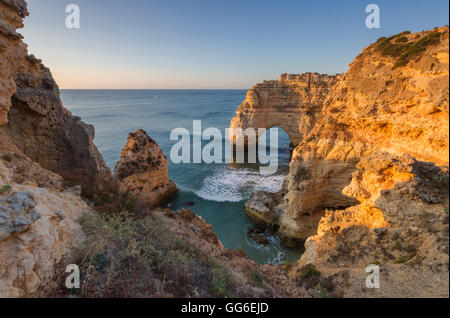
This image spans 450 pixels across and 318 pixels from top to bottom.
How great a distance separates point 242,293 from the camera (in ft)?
14.1

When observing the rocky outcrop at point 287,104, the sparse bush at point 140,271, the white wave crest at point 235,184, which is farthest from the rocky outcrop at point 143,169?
the rocky outcrop at point 287,104

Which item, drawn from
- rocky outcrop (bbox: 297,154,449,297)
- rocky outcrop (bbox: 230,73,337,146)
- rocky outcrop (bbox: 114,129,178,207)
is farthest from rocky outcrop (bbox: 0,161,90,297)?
rocky outcrop (bbox: 230,73,337,146)

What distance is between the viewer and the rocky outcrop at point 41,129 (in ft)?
22.5

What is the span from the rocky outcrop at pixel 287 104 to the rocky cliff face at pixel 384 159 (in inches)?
716

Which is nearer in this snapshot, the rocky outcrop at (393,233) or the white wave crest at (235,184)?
the rocky outcrop at (393,233)

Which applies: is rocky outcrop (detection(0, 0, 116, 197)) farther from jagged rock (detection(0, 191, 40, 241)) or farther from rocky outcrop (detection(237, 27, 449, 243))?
rocky outcrop (detection(237, 27, 449, 243))

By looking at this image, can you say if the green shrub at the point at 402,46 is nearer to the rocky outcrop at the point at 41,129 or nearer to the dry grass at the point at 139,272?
the dry grass at the point at 139,272

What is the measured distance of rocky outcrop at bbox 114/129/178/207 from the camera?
14.3m

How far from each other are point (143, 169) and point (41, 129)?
7120 millimetres

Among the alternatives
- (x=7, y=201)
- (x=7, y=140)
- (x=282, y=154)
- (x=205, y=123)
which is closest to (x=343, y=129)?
(x=7, y=201)

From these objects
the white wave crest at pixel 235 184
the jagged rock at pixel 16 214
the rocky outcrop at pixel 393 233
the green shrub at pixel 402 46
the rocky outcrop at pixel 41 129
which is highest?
the green shrub at pixel 402 46

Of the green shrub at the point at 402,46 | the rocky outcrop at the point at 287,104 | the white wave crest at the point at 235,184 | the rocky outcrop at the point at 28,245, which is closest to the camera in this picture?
the rocky outcrop at the point at 28,245
